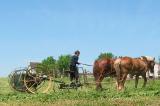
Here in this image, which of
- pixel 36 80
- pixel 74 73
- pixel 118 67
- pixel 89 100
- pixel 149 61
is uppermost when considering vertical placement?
pixel 149 61

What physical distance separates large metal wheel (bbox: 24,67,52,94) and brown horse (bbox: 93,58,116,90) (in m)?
2.92

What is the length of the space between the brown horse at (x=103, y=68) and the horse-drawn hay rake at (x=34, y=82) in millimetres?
1744

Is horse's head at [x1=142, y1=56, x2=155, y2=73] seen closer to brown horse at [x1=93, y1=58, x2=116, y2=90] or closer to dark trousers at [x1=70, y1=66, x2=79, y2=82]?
brown horse at [x1=93, y1=58, x2=116, y2=90]

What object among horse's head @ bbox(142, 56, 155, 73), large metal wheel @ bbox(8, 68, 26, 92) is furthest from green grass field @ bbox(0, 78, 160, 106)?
horse's head @ bbox(142, 56, 155, 73)

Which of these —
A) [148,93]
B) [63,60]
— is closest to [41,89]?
[148,93]

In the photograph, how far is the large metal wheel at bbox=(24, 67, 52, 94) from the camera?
79.6 feet

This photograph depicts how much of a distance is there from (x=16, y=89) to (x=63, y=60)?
108 m

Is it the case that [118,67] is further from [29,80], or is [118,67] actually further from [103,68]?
[29,80]

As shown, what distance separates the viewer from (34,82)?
2447 cm

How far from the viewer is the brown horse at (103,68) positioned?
86.3 feet

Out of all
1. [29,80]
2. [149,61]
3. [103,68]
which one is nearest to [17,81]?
[29,80]

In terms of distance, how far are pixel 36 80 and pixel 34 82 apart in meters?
0.14

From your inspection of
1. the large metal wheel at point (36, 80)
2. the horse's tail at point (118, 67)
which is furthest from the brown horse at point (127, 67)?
the large metal wheel at point (36, 80)

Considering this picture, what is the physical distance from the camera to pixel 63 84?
24.0 metres
